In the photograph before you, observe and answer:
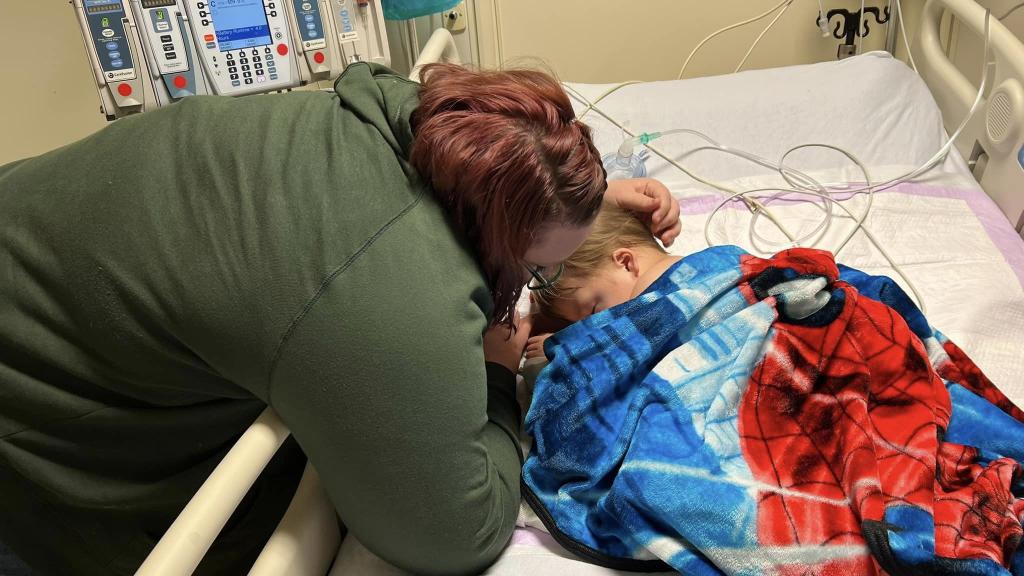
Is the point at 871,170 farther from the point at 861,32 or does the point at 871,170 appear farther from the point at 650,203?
the point at 861,32

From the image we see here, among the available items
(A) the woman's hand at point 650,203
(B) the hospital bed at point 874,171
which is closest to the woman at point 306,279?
(B) the hospital bed at point 874,171

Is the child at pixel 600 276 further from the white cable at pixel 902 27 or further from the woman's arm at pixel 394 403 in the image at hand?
the white cable at pixel 902 27

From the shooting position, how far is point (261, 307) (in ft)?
2.29

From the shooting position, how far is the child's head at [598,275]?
1272 millimetres

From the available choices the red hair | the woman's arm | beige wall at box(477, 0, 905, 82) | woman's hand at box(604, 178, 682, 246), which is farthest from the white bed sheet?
the woman's arm

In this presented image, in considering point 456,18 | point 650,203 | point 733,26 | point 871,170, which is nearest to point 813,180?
point 871,170

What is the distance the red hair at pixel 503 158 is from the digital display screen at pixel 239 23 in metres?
1.05

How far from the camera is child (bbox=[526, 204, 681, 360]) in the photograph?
1270mm

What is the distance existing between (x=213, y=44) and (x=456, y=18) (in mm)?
894

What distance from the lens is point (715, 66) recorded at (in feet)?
8.21

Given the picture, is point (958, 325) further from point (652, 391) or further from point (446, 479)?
point (446, 479)

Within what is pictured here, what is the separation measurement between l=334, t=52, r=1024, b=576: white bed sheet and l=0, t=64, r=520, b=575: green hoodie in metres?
0.97

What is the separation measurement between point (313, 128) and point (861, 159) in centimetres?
152

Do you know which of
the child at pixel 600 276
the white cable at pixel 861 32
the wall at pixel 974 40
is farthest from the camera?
the white cable at pixel 861 32
